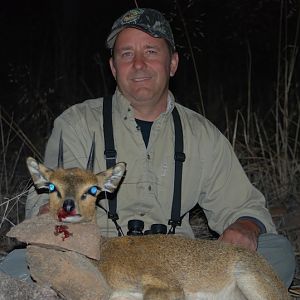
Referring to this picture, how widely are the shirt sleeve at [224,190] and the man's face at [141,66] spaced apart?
0.62 metres

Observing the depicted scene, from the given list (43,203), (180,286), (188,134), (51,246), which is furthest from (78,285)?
(188,134)

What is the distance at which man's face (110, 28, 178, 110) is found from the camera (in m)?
5.41

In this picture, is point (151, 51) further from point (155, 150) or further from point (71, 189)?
point (71, 189)

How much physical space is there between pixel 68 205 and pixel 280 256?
1873mm

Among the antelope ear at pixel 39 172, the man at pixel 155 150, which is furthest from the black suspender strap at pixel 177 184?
the antelope ear at pixel 39 172

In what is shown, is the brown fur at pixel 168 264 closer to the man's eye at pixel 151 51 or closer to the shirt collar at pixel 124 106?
the shirt collar at pixel 124 106

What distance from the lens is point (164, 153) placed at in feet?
17.4

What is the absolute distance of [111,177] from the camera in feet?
14.1

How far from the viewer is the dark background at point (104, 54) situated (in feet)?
35.6

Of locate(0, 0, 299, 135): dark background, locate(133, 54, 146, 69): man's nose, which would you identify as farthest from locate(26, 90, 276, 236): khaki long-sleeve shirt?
locate(0, 0, 299, 135): dark background

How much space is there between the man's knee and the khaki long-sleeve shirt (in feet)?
0.66

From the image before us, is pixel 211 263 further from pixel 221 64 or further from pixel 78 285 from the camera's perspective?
pixel 221 64

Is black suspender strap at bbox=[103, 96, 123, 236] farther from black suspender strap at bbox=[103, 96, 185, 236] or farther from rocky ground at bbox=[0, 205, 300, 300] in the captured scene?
rocky ground at bbox=[0, 205, 300, 300]

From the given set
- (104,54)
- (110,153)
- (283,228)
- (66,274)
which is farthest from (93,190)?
(104,54)
